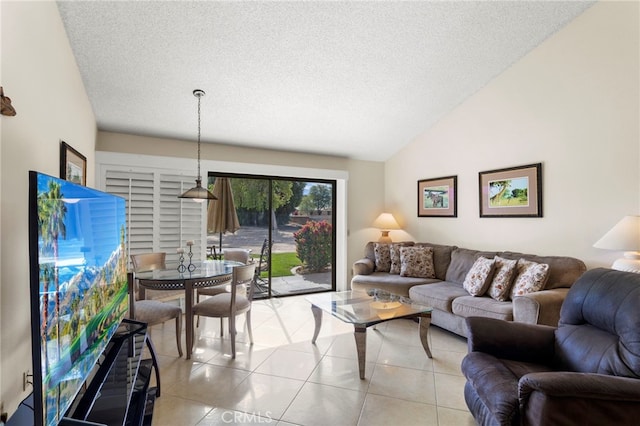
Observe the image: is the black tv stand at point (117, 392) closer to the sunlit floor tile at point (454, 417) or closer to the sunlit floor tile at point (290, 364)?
the sunlit floor tile at point (290, 364)

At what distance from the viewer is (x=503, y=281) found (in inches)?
123

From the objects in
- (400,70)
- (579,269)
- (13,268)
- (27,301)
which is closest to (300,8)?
(400,70)

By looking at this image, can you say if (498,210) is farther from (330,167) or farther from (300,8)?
(300,8)

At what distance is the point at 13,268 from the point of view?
1.50 m

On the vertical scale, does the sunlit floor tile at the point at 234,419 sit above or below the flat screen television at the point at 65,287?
below

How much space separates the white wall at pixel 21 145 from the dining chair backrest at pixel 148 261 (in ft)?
4.96

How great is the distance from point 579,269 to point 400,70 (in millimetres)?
2595

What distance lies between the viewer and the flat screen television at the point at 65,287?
94 centimetres

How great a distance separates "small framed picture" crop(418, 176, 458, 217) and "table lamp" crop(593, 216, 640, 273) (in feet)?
6.12

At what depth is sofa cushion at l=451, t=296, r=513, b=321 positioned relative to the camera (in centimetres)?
283

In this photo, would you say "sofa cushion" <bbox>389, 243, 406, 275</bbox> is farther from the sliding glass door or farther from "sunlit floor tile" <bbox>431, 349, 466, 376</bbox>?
"sunlit floor tile" <bbox>431, 349, 466, 376</bbox>

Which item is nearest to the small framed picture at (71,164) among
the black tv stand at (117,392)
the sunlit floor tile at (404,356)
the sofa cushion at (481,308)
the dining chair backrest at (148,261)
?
the dining chair backrest at (148,261)

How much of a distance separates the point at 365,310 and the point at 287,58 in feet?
7.83

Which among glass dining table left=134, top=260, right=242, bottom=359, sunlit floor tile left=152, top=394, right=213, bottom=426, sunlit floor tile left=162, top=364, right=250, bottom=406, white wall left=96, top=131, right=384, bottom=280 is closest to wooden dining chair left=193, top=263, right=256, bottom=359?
glass dining table left=134, top=260, right=242, bottom=359
